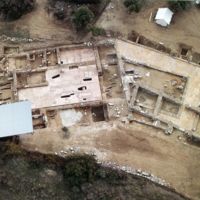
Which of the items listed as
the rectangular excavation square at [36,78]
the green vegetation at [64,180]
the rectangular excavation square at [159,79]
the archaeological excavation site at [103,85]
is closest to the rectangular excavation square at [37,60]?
the archaeological excavation site at [103,85]

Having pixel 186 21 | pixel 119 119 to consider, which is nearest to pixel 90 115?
pixel 119 119

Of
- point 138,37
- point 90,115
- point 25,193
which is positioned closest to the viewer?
point 25,193

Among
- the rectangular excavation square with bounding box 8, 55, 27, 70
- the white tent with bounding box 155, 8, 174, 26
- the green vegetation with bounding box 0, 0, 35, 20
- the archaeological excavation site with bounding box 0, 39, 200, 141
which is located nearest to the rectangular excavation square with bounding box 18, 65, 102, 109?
the archaeological excavation site with bounding box 0, 39, 200, 141

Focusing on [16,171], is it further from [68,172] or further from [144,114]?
[144,114]

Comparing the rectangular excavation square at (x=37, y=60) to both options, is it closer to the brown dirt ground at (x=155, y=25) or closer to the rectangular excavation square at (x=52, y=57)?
the rectangular excavation square at (x=52, y=57)

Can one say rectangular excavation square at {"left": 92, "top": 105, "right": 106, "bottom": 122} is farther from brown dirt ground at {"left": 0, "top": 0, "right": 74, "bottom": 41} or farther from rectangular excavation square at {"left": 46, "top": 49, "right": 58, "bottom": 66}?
brown dirt ground at {"left": 0, "top": 0, "right": 74, "bottom": 41}

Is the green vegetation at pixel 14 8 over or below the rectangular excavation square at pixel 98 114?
over
